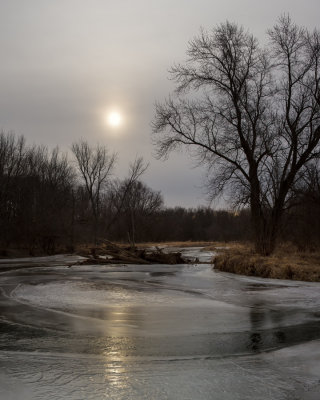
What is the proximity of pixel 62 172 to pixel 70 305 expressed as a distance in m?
51.8

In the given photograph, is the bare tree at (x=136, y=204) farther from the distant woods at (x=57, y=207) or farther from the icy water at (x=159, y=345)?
the icy water at (x=159, y=345)

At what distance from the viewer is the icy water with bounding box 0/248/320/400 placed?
4.80 meters

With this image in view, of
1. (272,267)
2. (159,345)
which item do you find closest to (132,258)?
(272,267)

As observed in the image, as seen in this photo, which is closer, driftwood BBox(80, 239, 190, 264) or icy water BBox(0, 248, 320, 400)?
icy water BBox(0, 248, 320, 400)

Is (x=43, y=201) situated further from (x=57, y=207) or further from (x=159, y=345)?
(x=159, y=345)

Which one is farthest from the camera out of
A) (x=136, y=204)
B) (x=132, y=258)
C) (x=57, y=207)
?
(x=136, y=204)

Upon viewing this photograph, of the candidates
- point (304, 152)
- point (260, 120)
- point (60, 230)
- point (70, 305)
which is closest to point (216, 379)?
point (70, 305)

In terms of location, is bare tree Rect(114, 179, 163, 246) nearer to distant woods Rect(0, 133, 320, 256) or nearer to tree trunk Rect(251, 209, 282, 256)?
distant woods Rect(0, 133, 320, 256)

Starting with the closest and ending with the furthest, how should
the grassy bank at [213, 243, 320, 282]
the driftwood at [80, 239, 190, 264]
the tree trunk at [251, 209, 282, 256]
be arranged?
1. the grassy bank at [213, 243, 320, 282]
2. the tree trunk at [251, 209, 282, 256]
3. the driftwood at [80, 239, 190, 264]

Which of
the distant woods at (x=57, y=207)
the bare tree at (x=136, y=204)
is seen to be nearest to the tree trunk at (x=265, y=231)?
the distant woods at (x=57, y=207)

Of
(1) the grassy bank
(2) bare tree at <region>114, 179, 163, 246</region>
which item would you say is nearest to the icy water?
(1) the grassy bank

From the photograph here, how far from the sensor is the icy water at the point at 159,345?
480 centimetres

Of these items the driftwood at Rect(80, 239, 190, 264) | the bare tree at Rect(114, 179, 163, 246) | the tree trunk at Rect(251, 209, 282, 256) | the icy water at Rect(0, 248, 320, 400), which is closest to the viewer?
the icy water at Rect(0, 248, 320, 400)

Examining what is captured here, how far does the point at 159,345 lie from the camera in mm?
6828
